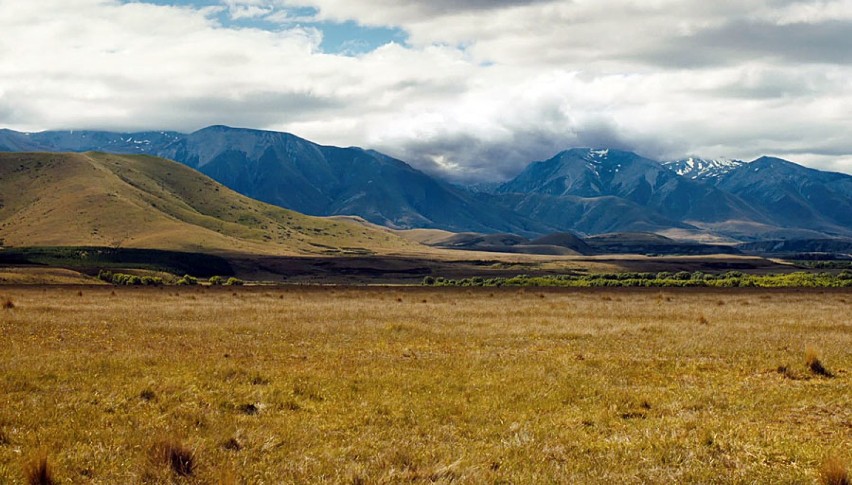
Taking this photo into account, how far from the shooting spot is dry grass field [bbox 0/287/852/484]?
1238cm

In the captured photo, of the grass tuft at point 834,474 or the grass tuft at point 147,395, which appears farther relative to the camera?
the grass tuft at point 147,395

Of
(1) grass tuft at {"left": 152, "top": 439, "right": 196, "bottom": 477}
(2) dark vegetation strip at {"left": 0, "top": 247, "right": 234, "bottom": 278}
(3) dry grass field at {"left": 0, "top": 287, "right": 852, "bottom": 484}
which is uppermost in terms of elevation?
(1) grass tuft at {"left": 152, "top": 439, "right": 196, "bottom": 477}

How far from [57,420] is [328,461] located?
6.05 meters

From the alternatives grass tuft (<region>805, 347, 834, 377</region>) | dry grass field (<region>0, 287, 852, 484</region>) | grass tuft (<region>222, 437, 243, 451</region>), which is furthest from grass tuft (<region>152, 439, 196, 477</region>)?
grass tuft (<region>805, 347, 834, 377</region>)

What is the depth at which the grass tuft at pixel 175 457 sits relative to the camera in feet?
39.2

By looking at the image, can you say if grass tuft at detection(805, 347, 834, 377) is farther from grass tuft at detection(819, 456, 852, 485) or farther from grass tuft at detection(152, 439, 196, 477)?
grass tuft at detection(152, 439, 196, 477)

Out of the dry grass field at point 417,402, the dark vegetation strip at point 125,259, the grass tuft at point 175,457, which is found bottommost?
the dark vegetation strip at point 125,259

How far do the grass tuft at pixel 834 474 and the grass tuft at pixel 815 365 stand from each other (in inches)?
469

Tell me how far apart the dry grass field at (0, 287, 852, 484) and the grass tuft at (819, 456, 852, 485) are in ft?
0.12

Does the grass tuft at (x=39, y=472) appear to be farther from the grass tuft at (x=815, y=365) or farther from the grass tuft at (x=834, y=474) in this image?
the grass tuft at (x=815, y=365)

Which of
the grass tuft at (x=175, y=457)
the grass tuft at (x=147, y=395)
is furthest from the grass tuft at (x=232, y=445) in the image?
the grass tuft at (x=147, y=395)

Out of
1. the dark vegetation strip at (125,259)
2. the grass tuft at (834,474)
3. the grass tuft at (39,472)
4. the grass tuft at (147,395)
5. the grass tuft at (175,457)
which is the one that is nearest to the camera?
the grass tuft at (39,472)

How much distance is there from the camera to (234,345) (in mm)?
27438

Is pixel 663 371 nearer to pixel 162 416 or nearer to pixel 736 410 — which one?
pixel 736 410
